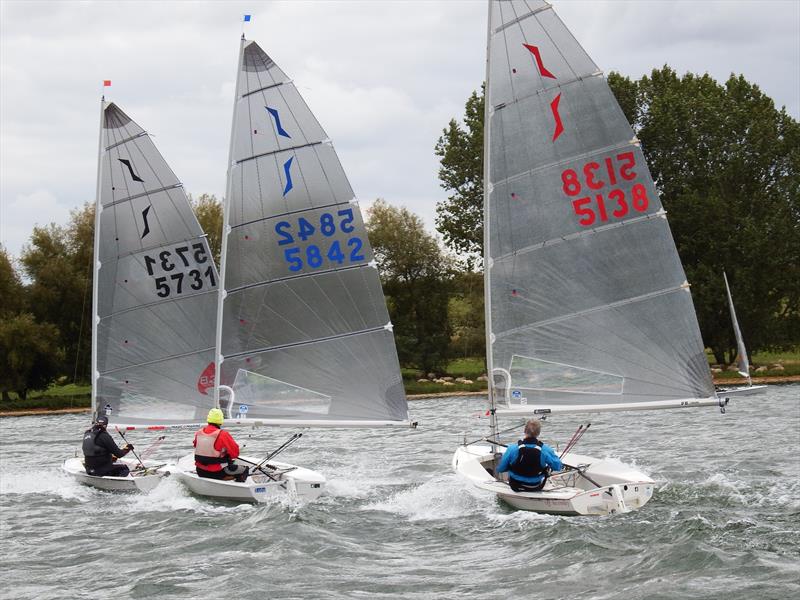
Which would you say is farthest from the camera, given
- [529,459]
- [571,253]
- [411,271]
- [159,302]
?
[411,271]

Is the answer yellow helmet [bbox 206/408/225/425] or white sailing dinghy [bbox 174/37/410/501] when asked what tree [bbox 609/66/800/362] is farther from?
yellow helmet [bbox 206/408/225/425]

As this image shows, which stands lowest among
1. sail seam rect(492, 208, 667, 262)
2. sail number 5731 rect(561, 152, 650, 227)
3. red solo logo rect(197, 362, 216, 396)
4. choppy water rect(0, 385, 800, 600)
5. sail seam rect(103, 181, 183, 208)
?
choppy water rect(0, 385, 800, 600)

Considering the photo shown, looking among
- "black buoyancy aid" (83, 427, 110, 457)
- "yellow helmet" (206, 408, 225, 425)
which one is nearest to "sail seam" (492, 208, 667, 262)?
"yellow helmet" (206, 408, 225, 425)

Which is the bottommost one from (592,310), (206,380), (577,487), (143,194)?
(577,487)

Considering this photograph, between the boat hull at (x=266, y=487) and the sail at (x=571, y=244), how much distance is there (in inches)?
136

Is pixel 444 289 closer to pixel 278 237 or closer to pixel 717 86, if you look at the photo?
pixel 717 86

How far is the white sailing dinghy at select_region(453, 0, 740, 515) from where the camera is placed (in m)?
16.7

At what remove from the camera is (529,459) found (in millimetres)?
15508

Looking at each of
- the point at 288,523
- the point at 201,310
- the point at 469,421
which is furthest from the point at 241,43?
the point at 469,421

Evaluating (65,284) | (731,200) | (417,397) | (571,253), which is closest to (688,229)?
(731,200)

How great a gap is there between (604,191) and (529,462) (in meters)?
4.49

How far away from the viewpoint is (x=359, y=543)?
49.6 feet

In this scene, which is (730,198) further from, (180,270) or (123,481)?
(123,481)

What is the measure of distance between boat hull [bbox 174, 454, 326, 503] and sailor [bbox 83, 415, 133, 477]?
2159 millimetres
